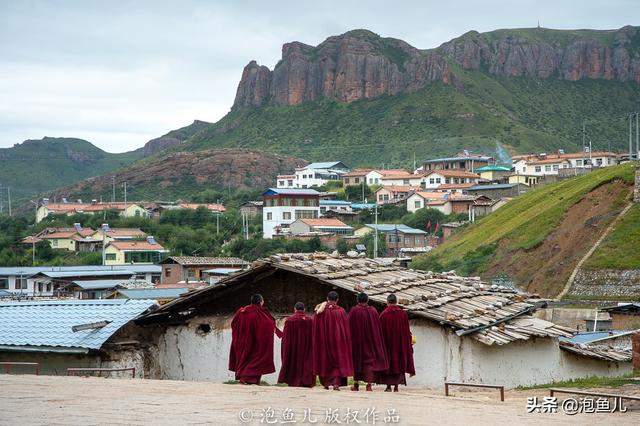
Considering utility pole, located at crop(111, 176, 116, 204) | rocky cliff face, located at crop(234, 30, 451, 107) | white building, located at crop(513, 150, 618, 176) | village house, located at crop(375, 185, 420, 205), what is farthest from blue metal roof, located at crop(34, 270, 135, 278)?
rocky cliff face, located at crop(234, 30, 451, 107)

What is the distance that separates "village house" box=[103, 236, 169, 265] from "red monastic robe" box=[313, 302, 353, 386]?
51375mm

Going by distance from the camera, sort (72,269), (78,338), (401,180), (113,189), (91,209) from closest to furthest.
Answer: (78,338) → (72,269) → (91,209) → (401,180) → (113,189)

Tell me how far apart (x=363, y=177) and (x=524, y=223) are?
145 feet

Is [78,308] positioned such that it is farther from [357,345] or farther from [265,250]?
[265,250]

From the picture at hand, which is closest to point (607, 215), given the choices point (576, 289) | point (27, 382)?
point (576, 289)

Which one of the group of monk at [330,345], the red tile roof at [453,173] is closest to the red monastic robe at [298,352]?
the group of monk at [330,345]

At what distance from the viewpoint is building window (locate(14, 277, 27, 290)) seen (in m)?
46.5

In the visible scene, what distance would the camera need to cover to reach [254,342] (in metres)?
12.2

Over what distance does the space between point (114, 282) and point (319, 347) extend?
34.8 m

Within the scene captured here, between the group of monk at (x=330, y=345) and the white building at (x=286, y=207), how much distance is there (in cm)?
6242

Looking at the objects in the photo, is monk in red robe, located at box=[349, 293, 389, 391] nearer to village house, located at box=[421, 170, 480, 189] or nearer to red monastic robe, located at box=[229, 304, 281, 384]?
red monastic robe, located at box=[229, 304, 281, 384]

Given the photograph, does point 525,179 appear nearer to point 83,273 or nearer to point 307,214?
point 307,214

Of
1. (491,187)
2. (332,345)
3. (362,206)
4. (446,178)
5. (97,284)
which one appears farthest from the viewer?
(446,178)

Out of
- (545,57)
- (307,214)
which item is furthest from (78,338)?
(545,57)
